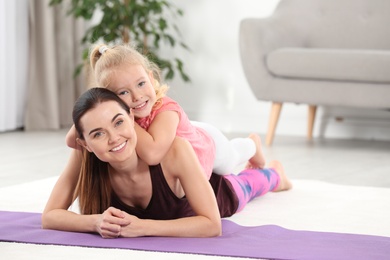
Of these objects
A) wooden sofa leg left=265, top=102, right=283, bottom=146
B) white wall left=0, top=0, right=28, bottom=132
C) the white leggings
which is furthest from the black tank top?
white wall left=0, top=0, right=28, bottom=132

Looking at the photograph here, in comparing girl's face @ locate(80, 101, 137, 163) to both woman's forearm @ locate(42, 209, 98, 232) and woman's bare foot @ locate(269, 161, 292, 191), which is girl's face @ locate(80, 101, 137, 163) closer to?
woman's forearm @ locate(42, 209, 98, 232)

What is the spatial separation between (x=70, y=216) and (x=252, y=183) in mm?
790

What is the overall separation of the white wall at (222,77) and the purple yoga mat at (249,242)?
3.17 m

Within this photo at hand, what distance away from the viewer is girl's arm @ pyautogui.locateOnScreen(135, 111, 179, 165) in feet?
6.24

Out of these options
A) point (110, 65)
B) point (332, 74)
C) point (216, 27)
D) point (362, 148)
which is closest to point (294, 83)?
point (332, 74)

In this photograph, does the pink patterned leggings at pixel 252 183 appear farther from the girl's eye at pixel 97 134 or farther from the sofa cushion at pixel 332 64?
the sofa cushion at pixel 332 64

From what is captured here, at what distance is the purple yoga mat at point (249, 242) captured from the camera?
171 centimetres

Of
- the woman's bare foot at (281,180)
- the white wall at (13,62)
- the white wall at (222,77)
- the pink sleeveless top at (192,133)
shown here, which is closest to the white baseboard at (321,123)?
the white wall at (222,77)

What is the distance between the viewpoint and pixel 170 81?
5.52 metres

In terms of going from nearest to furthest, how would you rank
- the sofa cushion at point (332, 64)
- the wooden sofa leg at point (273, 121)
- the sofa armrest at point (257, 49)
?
the sofa cushion at point (332, 64)
the sofa armrest at point (257, 49)
the wooden sofa leg at point (273, 121)

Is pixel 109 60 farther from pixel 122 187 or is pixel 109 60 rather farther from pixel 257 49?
pixel 257 49

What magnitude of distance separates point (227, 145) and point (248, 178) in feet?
0.64

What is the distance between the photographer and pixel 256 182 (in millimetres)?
2580

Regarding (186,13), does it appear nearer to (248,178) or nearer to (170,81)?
(170,81)
